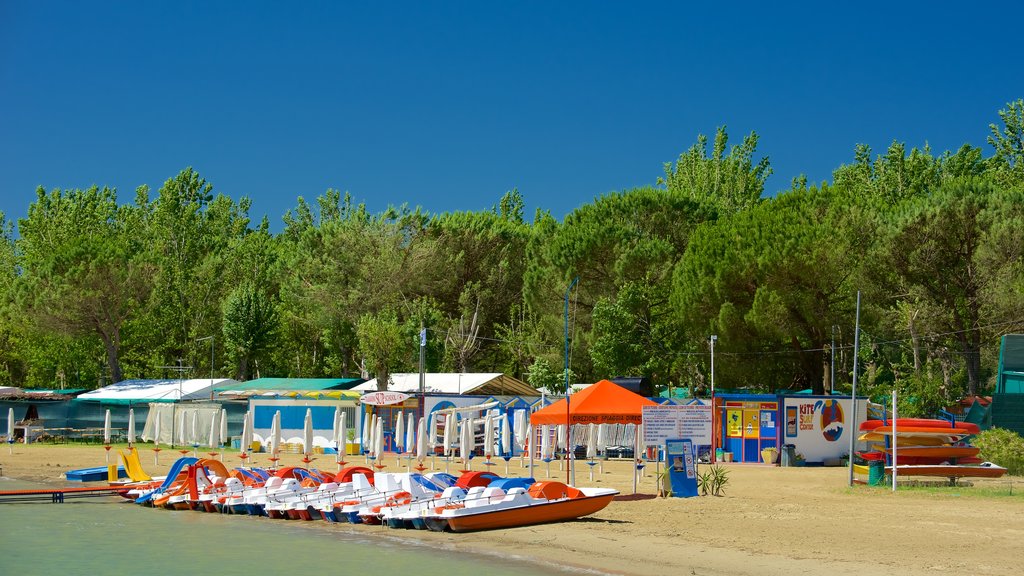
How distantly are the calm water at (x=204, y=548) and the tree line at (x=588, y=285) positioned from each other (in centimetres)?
3158

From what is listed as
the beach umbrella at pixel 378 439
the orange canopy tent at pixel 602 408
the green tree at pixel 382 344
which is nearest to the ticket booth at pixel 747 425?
the beach umbrella at pixel 378 439

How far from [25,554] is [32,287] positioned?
52.4 meters

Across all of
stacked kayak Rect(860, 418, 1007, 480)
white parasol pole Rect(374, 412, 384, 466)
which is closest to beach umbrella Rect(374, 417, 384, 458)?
white parasol pole Rect(374, 412, 384, 466)

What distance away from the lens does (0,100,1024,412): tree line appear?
52.6 metres

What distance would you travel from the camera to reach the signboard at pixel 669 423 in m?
26.9

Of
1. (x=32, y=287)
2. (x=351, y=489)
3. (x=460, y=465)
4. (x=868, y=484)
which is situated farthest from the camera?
(x=32, y=287)

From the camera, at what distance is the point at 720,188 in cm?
7575

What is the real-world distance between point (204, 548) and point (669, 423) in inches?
440

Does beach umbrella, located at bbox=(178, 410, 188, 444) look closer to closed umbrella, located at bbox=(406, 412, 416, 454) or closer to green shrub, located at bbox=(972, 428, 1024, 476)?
closed umbrella, located at bbox=(406, 412, 416, 454)

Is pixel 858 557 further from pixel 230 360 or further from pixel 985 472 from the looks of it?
pixel 230 360

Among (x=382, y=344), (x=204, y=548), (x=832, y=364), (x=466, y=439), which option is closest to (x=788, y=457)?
(x=466, y=439)

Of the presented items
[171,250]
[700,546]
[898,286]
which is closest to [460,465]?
[700,546]

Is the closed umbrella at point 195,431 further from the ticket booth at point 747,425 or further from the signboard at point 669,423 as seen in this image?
the signboard at point 669,423

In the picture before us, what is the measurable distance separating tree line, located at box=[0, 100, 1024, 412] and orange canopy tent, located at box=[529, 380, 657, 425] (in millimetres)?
25174
